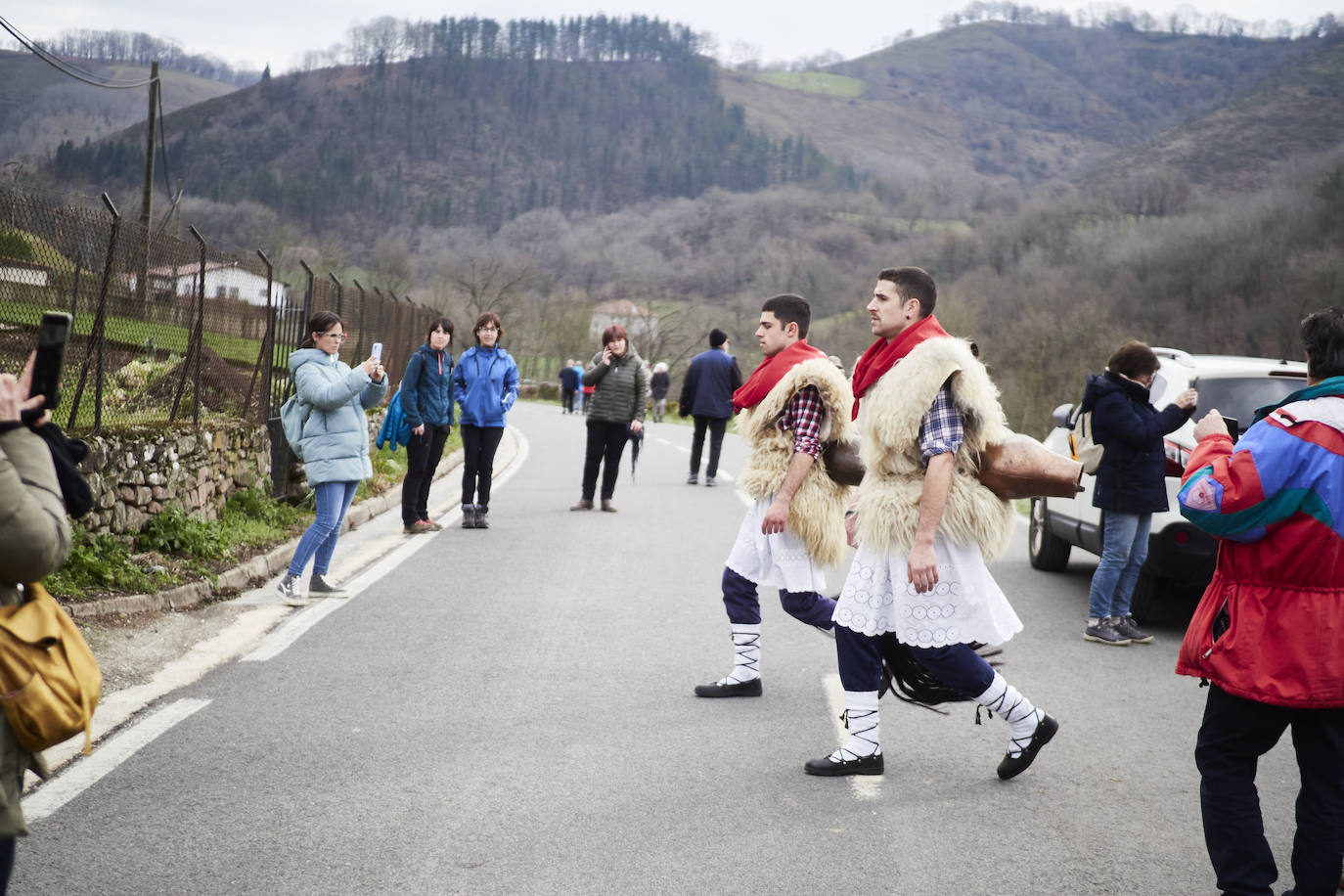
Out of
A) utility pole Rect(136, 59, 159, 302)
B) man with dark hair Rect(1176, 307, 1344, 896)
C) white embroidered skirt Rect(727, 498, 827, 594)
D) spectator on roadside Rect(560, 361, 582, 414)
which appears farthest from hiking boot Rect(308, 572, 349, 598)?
spectator on roadside Rect(560, 361, 582, 414)

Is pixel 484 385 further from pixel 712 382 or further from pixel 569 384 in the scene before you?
pixel 569 384

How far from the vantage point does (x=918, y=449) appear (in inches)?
178

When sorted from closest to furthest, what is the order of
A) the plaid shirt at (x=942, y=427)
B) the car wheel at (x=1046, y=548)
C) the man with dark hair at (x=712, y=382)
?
the plaid shirt at (x=942, y=427) → the car wheel at (x=1046, y=548) → the man with dark hair at (x=712, y=382)

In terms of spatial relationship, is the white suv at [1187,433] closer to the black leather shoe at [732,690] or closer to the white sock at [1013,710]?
the black leather shoe at [732,690]

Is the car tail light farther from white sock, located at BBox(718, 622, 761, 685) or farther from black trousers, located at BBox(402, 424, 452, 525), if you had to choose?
black trousers, located at BBox(402, 424, 452, 525)

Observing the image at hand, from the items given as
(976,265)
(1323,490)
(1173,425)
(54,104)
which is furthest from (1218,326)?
(1323,490)

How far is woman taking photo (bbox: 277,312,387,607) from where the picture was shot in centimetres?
784

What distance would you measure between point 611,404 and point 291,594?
571cm

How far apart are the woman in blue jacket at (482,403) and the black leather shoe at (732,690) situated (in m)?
6.18

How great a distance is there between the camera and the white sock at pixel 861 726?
4.74 m

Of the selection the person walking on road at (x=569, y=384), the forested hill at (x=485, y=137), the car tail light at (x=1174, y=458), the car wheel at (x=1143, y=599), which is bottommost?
the person walking on road at (x=569, y=384)

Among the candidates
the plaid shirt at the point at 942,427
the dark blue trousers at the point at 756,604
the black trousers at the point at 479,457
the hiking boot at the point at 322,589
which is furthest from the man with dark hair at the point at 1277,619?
the black trousers at the point at 479,457

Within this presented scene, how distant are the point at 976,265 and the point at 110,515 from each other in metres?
86.7

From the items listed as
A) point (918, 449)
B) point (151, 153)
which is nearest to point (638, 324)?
point (151, 153)
